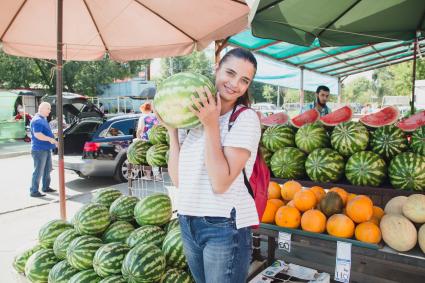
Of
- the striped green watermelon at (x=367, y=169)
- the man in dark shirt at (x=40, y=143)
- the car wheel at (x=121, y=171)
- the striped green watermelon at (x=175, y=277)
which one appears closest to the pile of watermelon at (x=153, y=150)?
the striped green watermelon at (x=175, y=277)

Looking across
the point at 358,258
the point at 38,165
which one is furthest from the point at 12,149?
the point at 358,258

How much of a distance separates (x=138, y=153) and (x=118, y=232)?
1134 millimetres

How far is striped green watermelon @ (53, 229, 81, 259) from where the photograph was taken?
10.0 feet

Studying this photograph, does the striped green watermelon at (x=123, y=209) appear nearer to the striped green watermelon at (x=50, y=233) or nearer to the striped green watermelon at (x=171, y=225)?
the striped green watermelon at (x=171, y=225)

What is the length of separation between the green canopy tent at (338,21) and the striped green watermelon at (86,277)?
3.19 metres

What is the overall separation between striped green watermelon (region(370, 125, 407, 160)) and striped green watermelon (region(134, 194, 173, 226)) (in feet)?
6.39

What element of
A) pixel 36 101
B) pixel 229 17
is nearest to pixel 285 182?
pixel 229 17

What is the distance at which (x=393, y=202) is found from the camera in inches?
95.5

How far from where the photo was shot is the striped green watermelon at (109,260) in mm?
2680

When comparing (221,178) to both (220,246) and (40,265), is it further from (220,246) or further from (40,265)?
(40,265)

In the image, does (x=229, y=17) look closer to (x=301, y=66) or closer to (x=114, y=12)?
(x=114, y=12)

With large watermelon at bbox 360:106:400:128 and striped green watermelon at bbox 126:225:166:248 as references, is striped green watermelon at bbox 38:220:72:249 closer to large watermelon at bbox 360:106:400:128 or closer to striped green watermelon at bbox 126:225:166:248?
striped green watermelon at bbox 126:225:166:248

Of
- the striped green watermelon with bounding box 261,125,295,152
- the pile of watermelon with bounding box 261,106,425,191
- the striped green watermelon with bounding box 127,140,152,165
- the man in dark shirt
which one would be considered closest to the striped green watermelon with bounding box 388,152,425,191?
the pile of watermelon with bounding box 261,106,425,191

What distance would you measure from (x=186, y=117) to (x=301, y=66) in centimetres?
933
